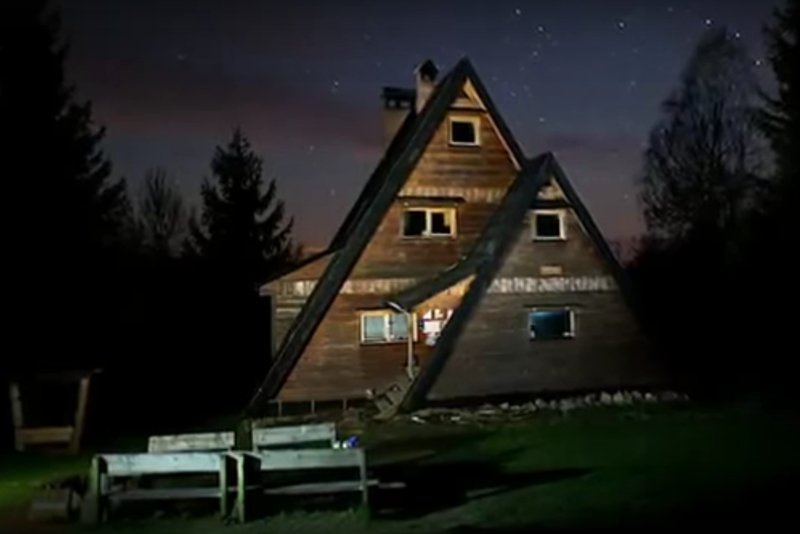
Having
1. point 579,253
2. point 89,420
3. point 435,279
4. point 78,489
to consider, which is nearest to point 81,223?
point 89,420

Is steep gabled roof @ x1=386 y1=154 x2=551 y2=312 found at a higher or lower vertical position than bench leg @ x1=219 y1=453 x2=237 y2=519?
higher

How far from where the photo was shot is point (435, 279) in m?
26.0

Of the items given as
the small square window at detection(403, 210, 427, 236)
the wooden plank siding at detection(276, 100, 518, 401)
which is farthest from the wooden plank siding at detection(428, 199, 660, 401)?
the small square window at detection(403, 210, 427, 236)

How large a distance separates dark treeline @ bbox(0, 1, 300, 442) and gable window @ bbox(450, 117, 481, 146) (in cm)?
1060

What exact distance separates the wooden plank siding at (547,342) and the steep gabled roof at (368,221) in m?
3.47

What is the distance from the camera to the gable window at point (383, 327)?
25.9m

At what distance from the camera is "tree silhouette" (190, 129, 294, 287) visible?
43125 millimetres

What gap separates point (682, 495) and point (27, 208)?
22200mm

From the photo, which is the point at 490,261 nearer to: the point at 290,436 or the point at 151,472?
the point at 290,436

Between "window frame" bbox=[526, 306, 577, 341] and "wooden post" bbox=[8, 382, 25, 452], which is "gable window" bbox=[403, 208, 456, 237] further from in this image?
"wooden post" bbox=[8, 382, 25, 452]

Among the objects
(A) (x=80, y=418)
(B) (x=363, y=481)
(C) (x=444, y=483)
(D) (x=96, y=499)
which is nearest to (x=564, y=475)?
(C) (x=444, y=483)

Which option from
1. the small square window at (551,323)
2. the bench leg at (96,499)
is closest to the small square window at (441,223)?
the small square window at (551,323)

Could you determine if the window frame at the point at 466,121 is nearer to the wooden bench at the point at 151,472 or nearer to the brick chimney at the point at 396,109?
the brick chimney at the point at 396,109

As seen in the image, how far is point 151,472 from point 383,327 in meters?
15.0
